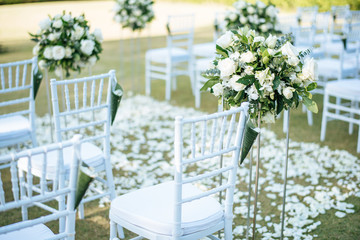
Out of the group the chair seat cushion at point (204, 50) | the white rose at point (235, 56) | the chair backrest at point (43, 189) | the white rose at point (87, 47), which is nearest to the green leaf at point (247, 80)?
the white rose at point (235, 56)

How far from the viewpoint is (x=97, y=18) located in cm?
1566

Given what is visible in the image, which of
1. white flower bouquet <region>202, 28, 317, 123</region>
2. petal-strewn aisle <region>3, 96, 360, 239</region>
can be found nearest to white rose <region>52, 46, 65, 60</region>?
A: petal-strewn aisle <region>3, 96, 360, 239</region>

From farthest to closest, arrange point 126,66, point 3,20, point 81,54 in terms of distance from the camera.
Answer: point 3,20, point 126,66, point 81,54

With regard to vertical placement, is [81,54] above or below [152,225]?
above

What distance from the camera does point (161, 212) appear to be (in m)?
2.15

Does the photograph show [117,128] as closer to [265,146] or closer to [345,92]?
[265,146]

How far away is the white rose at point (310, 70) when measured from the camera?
7.11 feet

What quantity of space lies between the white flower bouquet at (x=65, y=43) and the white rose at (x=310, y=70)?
1984 millimetres

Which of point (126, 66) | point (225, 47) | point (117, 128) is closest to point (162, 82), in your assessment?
point (126, 66)

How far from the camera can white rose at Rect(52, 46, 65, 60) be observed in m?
3.50

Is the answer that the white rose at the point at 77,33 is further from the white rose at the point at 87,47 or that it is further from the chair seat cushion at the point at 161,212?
the chair seat cushion at the point at 161,212

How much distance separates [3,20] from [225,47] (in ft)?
49.6

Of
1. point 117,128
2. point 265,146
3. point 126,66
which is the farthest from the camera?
point 126,66

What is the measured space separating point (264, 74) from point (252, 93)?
4.8 inches
